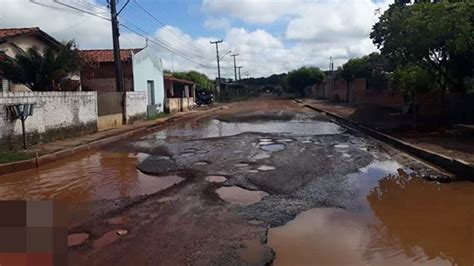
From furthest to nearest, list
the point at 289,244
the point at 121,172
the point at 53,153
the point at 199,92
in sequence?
1. the point at 199,92
2. the point at 53,153
3. the point at 121,172
4. the point at 289,244

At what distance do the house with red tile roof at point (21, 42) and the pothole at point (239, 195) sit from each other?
13877mm

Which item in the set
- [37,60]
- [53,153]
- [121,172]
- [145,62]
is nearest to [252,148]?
[121,172]

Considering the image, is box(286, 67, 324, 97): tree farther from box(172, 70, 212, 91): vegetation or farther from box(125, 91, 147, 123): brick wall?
box(125, 91, 147, 123): brick wall

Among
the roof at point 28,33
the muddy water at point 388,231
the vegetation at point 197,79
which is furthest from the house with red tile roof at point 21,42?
the vegetation at point 197,79

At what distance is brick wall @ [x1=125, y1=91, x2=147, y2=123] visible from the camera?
26.7m

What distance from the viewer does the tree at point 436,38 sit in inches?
642

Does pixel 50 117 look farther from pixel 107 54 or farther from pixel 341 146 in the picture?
pixel 107 54

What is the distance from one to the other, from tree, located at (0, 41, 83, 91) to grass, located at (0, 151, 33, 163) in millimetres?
5456

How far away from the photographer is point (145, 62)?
34156mm

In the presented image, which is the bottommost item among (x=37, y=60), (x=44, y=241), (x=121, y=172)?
(x=121, y=172)

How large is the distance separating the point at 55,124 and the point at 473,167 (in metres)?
14.1

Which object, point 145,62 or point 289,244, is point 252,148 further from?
point 145,62

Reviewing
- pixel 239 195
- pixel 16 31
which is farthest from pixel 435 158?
pixel 16 31

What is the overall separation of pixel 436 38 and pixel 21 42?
1797 cm
